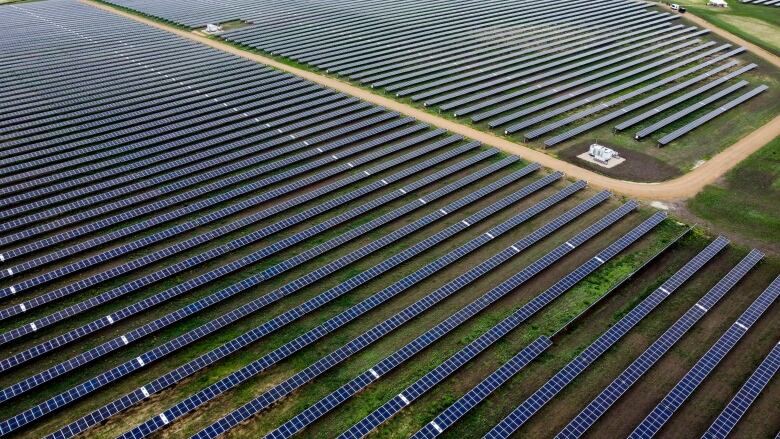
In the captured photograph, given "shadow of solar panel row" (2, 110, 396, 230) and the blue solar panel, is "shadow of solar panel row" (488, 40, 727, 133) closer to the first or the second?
the blue solar panel

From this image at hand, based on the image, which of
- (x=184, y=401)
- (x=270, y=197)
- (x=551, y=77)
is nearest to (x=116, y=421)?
(x=184, y=401)

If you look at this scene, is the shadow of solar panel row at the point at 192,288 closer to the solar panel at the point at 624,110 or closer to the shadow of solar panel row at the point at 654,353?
the solar panel at the point at 624,110

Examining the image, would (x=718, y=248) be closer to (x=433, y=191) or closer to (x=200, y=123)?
(x=433, y=191)

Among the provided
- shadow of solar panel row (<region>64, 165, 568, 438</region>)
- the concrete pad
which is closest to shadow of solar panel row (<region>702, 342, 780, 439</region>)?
shadow of solar panel row (<region>64, 165, 568, 438</region>)

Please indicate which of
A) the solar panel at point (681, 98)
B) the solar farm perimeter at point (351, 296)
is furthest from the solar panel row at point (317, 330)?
the solar panel at point (681, 98)

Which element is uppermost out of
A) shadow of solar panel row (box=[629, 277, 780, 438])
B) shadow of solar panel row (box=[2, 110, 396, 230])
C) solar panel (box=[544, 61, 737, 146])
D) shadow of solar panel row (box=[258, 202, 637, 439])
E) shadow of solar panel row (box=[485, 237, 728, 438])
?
shadow of solar panel row (box=[2, 110, 396, 230])

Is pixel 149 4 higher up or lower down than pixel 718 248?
higher up

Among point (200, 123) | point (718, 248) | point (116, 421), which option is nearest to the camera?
point (116, 421)

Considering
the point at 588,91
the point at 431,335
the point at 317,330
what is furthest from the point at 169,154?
the point at 588,91
